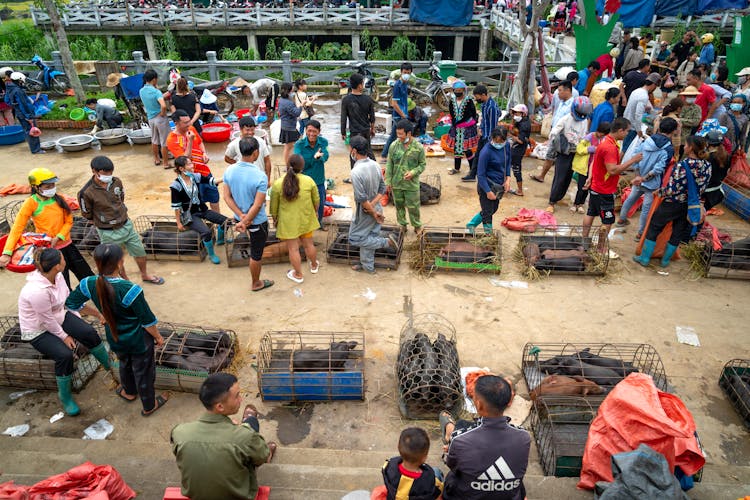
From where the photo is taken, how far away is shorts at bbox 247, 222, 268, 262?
6.21 meters

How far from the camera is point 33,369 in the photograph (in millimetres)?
5012

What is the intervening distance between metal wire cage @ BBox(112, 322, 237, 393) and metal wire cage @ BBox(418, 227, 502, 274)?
287cm

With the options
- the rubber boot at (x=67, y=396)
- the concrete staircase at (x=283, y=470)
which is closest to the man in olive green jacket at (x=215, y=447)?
the concrete staircase at (x=283, y=470)

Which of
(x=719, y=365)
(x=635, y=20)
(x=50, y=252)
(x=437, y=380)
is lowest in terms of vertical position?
(x=719, y=365)

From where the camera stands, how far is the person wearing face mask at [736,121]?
8.88 m

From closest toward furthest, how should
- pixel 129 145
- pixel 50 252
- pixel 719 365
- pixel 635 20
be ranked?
1. pixel 50 252
2. pixel 719 365
3. pixel 129 145
4. pixel 635 20

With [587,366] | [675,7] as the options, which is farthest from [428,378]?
[675,7]

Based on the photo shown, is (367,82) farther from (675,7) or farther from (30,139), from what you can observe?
(675,7)

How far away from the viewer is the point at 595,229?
26.6 ft

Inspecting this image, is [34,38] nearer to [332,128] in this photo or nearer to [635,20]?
[332,128]

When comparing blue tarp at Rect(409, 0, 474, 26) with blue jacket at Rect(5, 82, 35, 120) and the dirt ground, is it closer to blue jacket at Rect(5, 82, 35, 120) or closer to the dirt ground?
blue jacket at Rect(5, 82, 35, 120)

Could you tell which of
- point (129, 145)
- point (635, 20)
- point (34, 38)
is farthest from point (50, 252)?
point (34, 38)

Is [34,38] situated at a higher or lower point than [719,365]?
higher

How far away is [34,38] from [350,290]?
25.4 m
